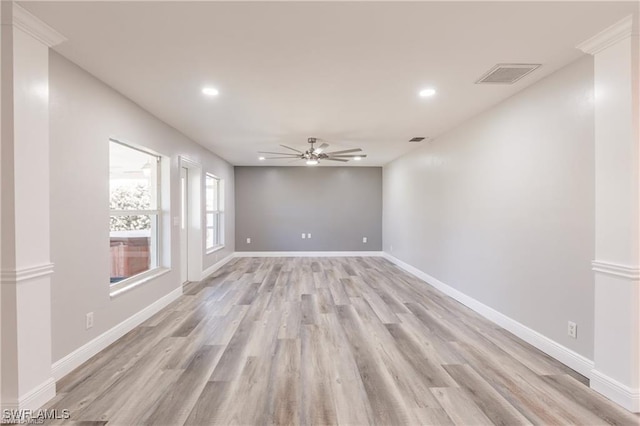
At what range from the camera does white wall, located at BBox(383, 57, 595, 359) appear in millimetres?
2393

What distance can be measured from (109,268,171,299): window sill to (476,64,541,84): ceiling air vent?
418 centimetres

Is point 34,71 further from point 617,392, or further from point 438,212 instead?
point 438,212

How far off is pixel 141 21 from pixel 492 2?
7.12 ft

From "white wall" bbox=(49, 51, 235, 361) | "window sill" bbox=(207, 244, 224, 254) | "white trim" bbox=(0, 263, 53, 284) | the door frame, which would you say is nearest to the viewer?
"white trim" bbox=(0, 263, 53, 284)

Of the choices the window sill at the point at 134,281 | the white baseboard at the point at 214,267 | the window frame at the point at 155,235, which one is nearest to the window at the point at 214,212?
the white baseboard at the point at 214,267

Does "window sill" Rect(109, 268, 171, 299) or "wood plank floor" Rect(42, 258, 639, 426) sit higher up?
"window sill" Rect(109, 268, 171, 299)

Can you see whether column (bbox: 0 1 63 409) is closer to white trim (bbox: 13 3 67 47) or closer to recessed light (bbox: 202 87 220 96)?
white trim (bbox: 13 3 67 47)

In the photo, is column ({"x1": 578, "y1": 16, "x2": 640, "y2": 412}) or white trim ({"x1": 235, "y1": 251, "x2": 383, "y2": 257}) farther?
white trim ({"x1": 235, "y1": 251, "x2": 383, "y2": 257})

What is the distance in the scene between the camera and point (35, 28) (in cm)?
189

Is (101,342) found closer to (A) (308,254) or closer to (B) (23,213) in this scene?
(B) (23,213)

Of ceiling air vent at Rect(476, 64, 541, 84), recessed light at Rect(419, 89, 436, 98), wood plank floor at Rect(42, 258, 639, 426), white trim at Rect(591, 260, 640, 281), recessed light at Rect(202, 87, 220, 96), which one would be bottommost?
wood plank floor at Rect(42, 258, 639, 426)

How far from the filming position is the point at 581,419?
183 cm

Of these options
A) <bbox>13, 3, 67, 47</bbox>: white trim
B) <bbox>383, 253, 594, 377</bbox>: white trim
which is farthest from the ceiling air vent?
<bbox>13, 3, 67, 47</bbox>: white trim

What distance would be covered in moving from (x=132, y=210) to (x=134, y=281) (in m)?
0.85
